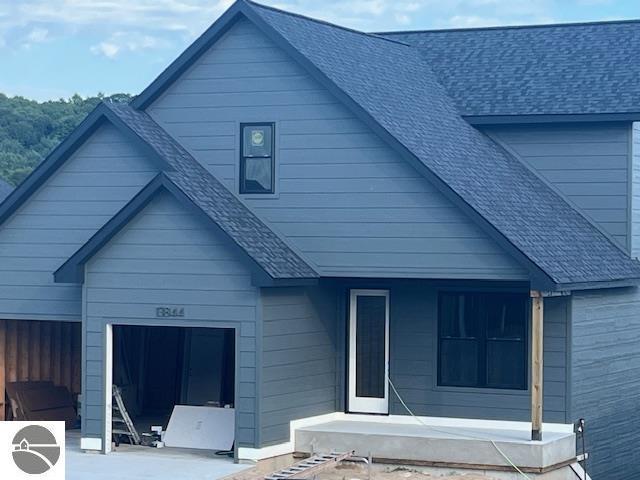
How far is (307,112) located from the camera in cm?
2198

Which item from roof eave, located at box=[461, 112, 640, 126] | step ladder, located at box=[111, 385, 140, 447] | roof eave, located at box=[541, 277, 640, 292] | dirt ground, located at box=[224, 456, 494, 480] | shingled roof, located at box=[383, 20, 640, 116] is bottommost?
dirt ground, located at box=[224, 456, 494, 480]

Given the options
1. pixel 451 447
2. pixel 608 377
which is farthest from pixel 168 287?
pixel 608 377

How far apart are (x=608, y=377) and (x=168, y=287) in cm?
735

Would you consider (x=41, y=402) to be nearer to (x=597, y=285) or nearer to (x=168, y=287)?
(x=168, y=287)

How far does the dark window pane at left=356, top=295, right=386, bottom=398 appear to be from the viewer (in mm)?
22781

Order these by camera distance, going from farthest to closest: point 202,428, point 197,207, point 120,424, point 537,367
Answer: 1. point 120,424
2. point 202,428
3. point 197,207
4. point 537,367

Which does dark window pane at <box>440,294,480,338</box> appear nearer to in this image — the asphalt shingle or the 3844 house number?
the asphalt shingle

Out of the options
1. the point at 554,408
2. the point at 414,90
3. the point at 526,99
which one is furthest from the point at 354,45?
the point at 554,408

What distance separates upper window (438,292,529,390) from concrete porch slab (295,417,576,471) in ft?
3.12

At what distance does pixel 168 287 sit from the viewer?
68.4ft

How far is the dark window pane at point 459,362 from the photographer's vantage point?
73.1ft

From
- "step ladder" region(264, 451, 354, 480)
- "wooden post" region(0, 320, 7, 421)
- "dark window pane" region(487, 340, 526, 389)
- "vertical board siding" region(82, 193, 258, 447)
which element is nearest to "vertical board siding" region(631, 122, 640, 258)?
"dark window pane" region(487, 340, 526, 389)

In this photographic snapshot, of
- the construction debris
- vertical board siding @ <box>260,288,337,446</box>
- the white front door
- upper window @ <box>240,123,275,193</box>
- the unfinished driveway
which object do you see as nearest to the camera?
the unfinished driveway

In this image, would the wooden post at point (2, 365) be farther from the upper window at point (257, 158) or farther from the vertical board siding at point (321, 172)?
the upper window at point (257, 158)
